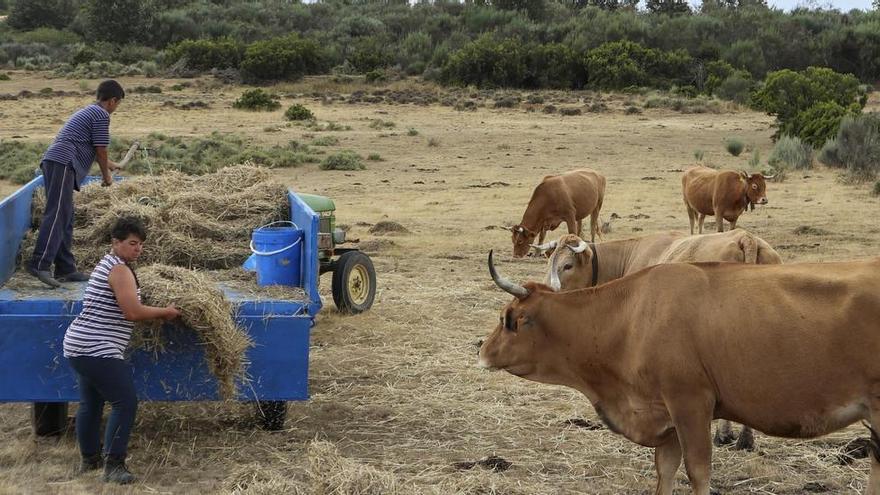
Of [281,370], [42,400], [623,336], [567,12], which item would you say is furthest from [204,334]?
[567,12]

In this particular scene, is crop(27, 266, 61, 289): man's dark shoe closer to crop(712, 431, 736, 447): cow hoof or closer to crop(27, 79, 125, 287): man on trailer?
crop(27, 79, 125, 287): man on trailer

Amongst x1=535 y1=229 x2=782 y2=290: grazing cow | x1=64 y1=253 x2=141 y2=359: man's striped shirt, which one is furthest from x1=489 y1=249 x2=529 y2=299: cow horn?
x1=535 y1=229 x2=782 y2=290: grazing cow

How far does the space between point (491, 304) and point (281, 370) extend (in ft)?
17.0

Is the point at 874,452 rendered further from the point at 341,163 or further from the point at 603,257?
the point at 341,163

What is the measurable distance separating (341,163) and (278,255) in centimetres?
1596

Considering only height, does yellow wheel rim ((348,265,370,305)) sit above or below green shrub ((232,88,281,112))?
above

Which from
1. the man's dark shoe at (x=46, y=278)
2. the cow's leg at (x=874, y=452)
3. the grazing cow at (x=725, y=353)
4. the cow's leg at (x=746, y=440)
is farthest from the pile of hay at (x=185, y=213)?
the cow's leg at (x=874, y=452)

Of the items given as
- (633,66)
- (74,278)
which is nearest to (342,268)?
(74,278)

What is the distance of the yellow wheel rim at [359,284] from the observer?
11.5 metres

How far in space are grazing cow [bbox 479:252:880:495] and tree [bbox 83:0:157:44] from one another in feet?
187

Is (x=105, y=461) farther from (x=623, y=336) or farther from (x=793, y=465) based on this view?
(x=793, y=465)

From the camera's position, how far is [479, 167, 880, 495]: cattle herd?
5652mm

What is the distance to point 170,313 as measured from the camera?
22.1 ft

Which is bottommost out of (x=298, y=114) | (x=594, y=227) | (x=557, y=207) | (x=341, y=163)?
(x=298, y=114)
